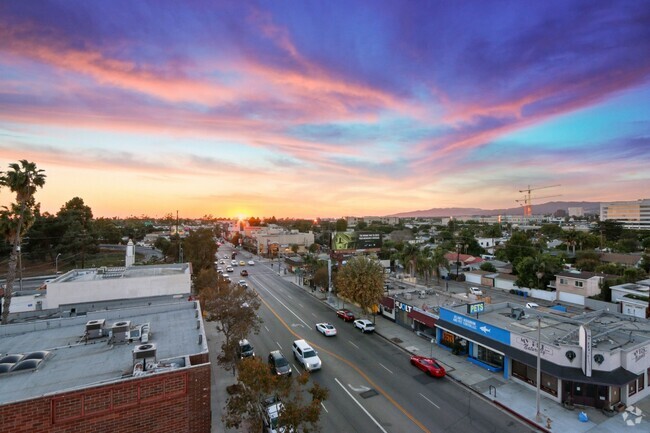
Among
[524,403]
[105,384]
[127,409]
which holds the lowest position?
[524,403]

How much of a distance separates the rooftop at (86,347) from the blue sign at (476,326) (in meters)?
23.3

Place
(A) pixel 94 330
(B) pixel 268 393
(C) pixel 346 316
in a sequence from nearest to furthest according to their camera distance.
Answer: (B) pixel 268 393
(A) pixel 94 330
(C) pixel 346 316

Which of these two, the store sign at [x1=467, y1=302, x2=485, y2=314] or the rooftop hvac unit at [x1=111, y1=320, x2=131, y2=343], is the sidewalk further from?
the rooftop hvac unit at [x1=111, y1=320, x2=131, y2=343]

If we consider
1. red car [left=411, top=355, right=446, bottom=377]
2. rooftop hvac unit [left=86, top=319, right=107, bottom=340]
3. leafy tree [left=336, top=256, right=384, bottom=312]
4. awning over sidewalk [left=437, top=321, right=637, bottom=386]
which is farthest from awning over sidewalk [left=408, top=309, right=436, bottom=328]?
rooftop hvac unit [left=86, top=319, right=107, bottom=340]

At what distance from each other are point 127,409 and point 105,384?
1.45 meters

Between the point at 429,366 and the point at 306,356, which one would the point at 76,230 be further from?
the point at 429,366

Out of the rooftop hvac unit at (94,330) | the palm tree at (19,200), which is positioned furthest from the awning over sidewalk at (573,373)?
the palm tree at (19,200)

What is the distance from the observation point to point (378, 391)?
2442cm

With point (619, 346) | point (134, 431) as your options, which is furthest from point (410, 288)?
point (134, 431)

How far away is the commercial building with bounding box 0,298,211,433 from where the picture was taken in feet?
40.5

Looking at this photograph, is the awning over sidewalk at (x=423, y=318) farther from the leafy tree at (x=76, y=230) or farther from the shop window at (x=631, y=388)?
the leafy tree at (x=76, y=230)

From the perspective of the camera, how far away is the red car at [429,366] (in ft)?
87.7

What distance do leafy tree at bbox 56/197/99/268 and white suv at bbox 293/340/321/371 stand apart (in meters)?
55.0

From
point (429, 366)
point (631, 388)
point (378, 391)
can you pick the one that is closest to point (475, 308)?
point (429, 366)
